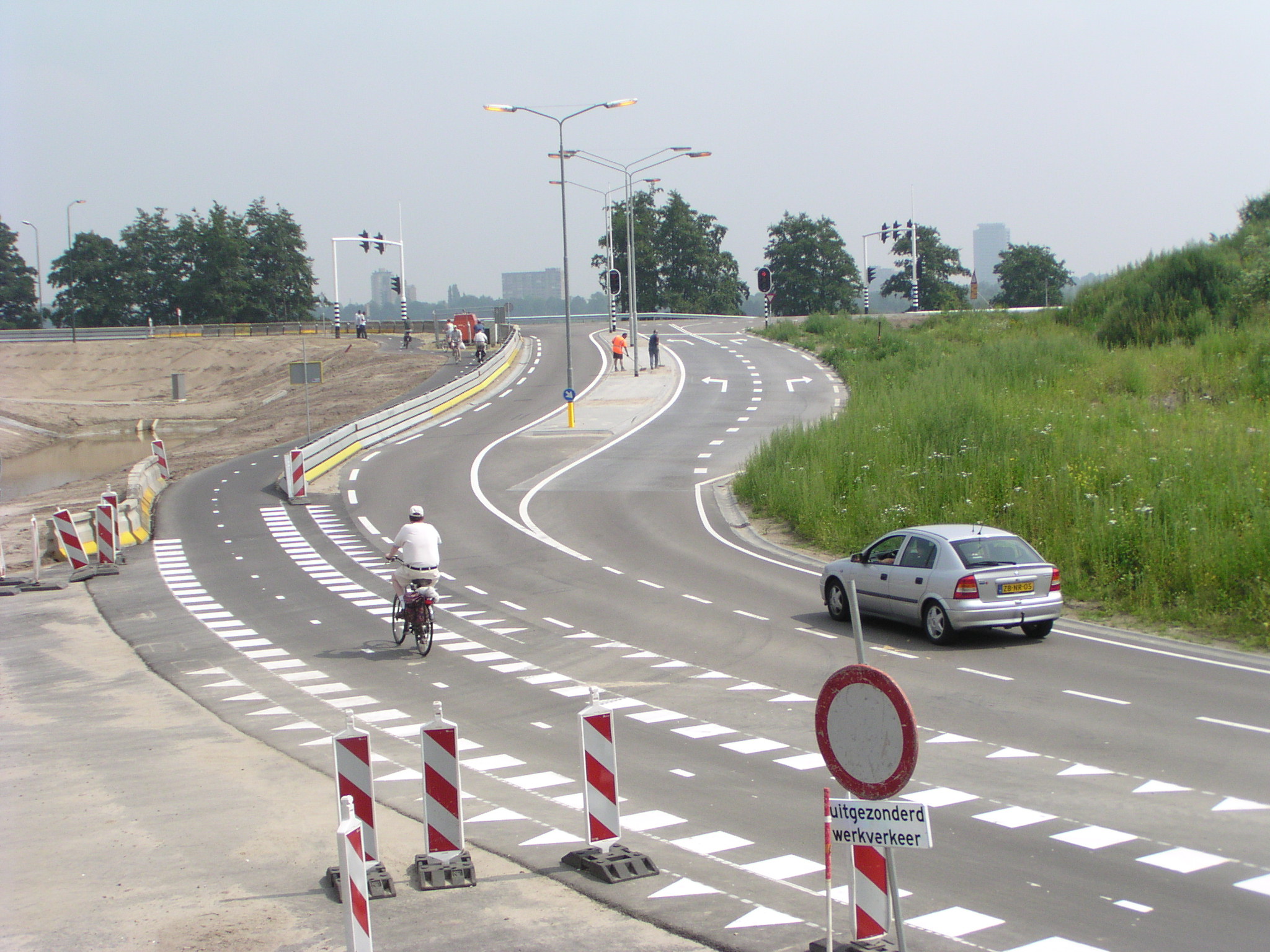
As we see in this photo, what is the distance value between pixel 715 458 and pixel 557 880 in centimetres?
2909

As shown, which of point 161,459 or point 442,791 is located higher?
point 161,459

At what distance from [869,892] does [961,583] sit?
10.0 metres

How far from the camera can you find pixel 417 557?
53.9 feet

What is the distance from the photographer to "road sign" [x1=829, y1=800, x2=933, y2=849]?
5.36 metres

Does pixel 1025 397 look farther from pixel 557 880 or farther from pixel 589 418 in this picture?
pixel 557 880

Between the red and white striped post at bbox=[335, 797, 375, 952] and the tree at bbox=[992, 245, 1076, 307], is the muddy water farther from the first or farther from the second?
the tree at bbox=[992, 245, 1076, 307]

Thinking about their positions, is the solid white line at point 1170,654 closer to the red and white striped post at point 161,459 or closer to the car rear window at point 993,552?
the car rear window at point 993,552

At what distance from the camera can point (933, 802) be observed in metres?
9.53

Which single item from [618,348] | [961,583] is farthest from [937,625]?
[618,348]

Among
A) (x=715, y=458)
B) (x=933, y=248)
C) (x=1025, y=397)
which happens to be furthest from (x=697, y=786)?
(x=933, y=248)

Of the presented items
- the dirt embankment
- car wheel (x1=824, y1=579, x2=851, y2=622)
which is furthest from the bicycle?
the dirt embankment

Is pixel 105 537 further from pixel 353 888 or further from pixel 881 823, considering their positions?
pixel 881 823

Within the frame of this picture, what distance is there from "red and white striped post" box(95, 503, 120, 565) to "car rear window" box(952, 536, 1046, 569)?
16.9m

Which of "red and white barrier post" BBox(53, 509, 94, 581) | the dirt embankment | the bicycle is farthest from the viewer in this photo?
the dirt embankment
